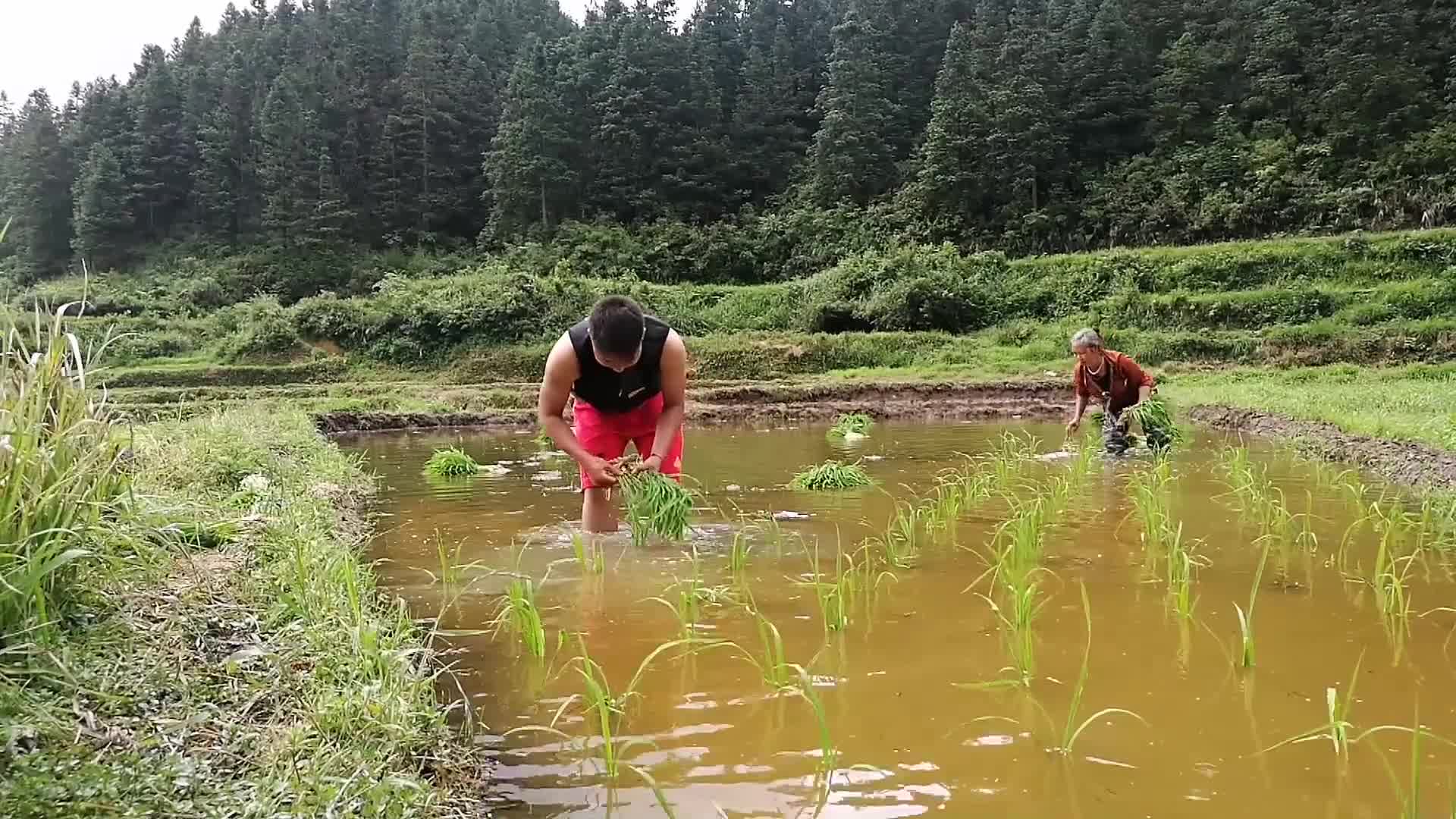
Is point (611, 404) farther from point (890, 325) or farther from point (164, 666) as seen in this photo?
point (890, 325)

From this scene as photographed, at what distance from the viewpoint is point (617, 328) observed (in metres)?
3.98

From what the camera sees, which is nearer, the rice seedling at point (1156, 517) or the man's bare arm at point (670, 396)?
the rice seedling at point (1156, 517)

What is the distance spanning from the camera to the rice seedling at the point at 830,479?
6461 millimetres

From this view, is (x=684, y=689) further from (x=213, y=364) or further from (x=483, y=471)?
(x=213, y=364)

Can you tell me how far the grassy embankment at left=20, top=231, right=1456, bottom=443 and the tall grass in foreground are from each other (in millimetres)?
11310

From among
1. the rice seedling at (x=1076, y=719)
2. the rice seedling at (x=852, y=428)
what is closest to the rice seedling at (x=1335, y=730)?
the rice seedling at (x=1076, y=719)

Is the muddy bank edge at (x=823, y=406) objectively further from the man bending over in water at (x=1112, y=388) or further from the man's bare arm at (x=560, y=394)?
the man's bare arm at (x=560, y=394)

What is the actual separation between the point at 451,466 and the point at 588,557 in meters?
3.66

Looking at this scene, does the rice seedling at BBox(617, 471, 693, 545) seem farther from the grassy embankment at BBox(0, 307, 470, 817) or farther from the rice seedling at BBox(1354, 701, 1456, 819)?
the rice seedling at BBox(1354, 701, 1456, 819)

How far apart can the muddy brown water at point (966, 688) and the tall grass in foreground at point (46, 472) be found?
107 cm

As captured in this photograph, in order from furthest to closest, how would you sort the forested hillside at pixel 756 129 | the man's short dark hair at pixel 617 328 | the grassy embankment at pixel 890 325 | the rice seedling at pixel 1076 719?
the forested hillside at pixel 756 129
the grassy embankment at pixel 890 325
the man's short dark hair at pixel 617 328
the rice seedling at pixel 1076 719

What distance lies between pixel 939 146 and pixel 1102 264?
1060 cm

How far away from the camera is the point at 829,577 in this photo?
3.91 meters

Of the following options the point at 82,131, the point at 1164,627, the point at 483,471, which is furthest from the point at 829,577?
the point at 82,131
